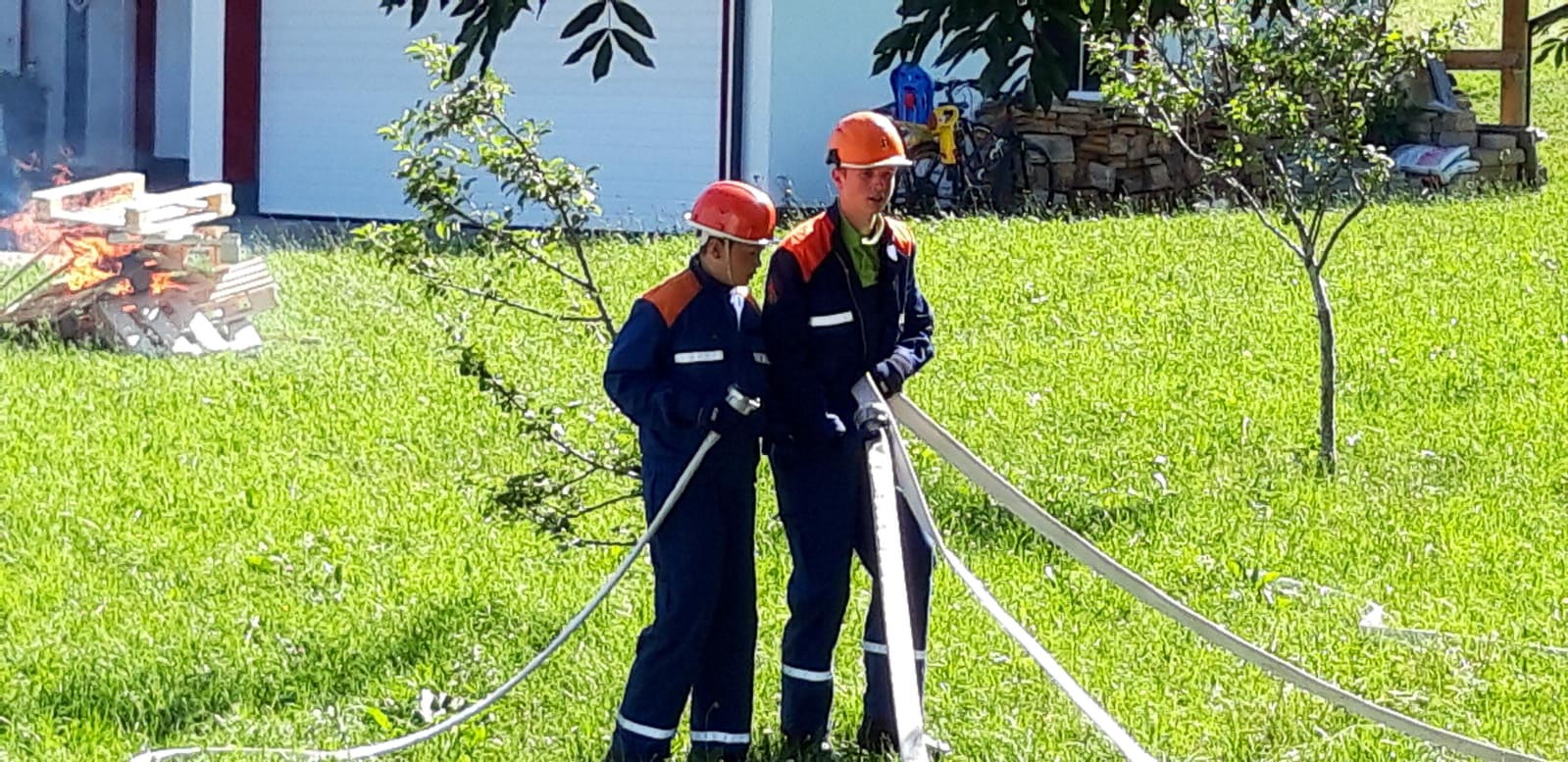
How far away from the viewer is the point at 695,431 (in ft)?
15.7

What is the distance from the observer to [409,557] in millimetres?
7176

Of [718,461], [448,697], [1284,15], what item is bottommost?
[448,697]

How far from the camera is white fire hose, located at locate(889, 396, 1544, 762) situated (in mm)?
4617

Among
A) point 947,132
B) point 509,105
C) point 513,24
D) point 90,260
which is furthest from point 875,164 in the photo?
point 509,105

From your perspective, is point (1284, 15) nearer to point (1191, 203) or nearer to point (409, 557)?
point (409, 557)

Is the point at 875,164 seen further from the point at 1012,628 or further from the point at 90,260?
the point at 90,260

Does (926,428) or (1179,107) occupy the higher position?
(1179,107)

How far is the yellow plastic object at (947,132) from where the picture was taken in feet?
57.8

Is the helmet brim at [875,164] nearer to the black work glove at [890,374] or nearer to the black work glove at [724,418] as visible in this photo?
the black work glove at [890,374]

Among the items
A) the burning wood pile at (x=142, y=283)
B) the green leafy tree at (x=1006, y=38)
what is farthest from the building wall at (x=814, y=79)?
the green leafy tree at (x=1006, y=38)

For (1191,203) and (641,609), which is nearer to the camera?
(641,609)

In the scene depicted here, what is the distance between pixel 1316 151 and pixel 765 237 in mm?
4292

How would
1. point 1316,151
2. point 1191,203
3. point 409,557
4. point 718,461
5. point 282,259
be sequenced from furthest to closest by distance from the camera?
point 1191,203 → point 282,259 → point 1316,151 → point 409,557 → point 718,461

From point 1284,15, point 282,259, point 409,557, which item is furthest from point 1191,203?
point 1284,15
